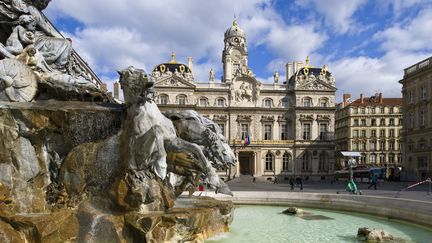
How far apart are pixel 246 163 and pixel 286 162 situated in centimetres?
583

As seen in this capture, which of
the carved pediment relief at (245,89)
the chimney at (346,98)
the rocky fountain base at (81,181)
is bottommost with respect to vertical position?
the rocky fountain base at (81,181)

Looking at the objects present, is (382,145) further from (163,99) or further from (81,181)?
(81,181)

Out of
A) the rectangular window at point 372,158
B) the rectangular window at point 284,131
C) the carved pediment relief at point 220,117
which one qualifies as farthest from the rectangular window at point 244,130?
the rectangular window at point 372,158

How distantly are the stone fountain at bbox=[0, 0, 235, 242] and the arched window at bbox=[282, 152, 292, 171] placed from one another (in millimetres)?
46379

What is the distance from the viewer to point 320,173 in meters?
53.2

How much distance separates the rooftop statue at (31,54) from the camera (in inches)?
319

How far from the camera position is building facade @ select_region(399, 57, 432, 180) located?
41719mm

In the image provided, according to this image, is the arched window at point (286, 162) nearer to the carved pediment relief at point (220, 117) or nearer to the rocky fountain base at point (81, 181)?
the carved pediment relief at point (220, 117)

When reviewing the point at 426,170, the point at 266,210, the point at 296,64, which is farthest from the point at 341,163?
the point at 266,210

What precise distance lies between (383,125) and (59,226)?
8131 cm

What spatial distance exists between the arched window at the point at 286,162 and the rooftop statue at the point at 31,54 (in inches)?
1830

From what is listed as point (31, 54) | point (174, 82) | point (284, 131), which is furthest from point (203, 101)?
point (31, 54)

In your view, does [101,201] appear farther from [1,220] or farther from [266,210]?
[266,210]

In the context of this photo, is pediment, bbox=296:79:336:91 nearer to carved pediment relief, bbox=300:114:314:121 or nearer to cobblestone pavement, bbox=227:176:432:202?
carved pediment relief, bbox=300:114:314:121
